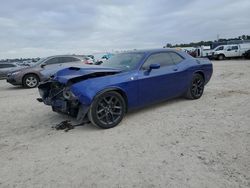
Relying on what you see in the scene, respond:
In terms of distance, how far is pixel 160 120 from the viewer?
5.32 metres

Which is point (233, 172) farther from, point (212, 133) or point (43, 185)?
point (43, 185)

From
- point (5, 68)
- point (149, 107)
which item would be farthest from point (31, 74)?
point (149, 107)

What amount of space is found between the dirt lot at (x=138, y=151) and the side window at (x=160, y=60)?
3.70 ft

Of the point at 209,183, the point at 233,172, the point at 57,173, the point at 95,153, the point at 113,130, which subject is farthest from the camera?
the point at 113,130

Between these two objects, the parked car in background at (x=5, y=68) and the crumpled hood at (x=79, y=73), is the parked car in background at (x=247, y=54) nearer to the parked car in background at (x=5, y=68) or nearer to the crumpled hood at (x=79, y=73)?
the parked car in background at (x=5, y=68)

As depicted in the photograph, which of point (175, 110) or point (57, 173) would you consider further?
point (175, 110)

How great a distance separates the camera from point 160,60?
243 inches

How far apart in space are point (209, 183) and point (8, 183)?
2.46 m

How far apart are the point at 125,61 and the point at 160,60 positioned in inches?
34.4

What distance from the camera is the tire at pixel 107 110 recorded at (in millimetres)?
4805

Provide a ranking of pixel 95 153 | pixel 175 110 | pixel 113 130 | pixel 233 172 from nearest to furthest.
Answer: pixel 233 172 < pixel 95 153 < pixel 113 130 < pixel 175 110

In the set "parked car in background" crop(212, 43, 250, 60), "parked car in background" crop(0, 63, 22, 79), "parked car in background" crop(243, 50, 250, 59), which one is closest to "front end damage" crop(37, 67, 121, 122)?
"parked car in background" crop(0, 63, 22, 79)

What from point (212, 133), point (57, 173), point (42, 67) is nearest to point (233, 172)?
point (212, 133)

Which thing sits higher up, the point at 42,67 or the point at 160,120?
the point at 42,67
